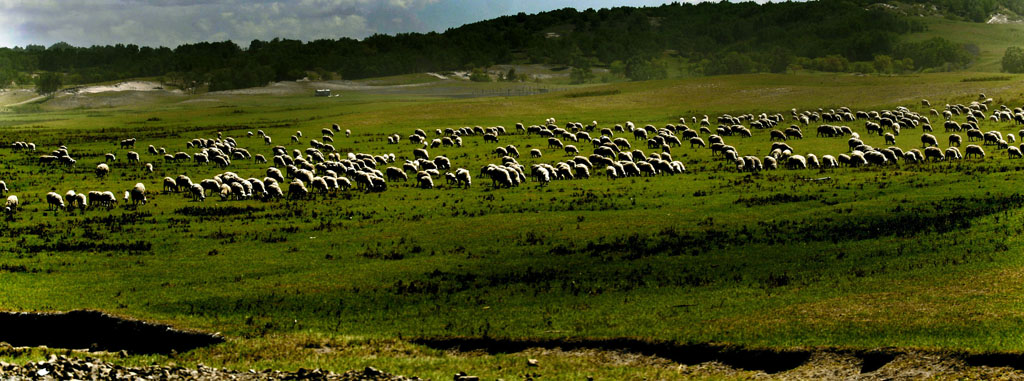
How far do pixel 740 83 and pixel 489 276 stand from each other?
103862 mm

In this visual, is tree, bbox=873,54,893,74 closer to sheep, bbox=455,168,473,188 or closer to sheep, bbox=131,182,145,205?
sheep, bbox=455,168,473,188

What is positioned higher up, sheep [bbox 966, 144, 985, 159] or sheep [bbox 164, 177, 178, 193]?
sheep [bbox 966, 144, 985, 159]

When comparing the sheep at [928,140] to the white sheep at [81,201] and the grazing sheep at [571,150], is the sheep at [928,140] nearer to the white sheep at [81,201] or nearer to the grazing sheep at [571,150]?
the grazing sheep at [571,150]

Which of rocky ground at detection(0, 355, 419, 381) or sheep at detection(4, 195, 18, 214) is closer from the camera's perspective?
rocky ground at detection(0, 355, 419, 381)

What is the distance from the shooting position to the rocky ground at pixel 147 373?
18312 millimetres

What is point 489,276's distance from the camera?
25891 millimetres

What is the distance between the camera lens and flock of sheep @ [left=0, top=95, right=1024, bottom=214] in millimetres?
43750

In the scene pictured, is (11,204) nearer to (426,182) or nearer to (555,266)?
(426,182)

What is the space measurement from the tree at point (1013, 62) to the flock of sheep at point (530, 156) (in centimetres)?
7614

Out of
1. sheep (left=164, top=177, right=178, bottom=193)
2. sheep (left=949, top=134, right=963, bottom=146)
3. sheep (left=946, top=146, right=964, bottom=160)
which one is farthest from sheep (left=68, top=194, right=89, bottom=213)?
sheep (left=949, top=134, right=963, bottom=146)

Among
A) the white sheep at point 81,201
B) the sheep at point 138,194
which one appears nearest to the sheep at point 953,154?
the sheep at point 138,194

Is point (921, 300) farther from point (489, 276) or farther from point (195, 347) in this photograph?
point (195, 347)

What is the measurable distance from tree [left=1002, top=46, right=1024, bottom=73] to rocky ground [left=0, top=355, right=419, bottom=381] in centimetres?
15240

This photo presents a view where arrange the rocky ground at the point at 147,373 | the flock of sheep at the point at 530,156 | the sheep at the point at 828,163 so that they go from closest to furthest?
the rocky ground at the point at 147,373 → the flock of sheep at the point at 530,156 → the sheep at the point at 828,163
